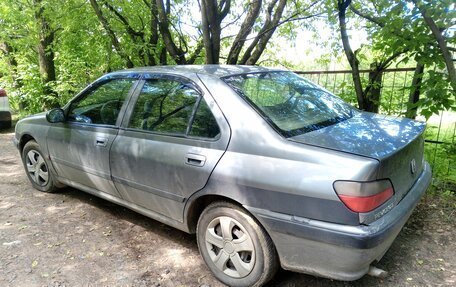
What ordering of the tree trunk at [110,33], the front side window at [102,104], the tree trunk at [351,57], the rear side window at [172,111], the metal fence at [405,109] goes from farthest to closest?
the tree trunk at [110,33] → the tree trunk at [351,57] → the metal fence at [405,109] → the front side window at [102,104] → the rear side window at [172,111]

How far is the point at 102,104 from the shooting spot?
12.2 feet

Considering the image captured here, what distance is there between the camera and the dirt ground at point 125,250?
9.23ft

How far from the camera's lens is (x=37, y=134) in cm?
441

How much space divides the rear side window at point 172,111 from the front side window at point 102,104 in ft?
0.95

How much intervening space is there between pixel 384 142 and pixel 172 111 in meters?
1.66

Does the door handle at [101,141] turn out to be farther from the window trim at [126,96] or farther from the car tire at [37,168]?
the car tire at [37,168]

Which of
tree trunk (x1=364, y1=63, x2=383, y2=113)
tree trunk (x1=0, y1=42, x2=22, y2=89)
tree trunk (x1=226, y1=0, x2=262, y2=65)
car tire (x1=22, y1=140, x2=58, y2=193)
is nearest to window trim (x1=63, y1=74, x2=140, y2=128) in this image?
car tire (x1=22, y1=140, x2=58, y2=193)

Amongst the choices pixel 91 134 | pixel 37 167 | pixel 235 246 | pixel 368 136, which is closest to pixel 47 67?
pixel 37 167

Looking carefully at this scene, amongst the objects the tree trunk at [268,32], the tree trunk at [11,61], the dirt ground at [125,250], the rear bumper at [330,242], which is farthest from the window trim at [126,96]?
the tree trunk at [11,61]

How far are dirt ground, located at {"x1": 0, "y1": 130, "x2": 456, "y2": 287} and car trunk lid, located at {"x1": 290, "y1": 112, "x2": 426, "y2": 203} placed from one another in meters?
0.73

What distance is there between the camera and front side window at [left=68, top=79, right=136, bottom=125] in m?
3.52

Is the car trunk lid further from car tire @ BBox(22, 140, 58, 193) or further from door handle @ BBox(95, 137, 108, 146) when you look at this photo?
car tire @ BBox(22, 140, 58, 193)

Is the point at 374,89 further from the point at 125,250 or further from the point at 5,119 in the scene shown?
the point at 5,119

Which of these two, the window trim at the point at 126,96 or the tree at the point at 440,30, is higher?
the tree at the point at 440,30
